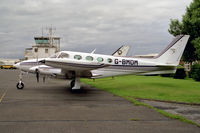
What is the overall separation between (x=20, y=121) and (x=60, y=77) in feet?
28.2

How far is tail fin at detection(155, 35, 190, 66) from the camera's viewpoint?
16719 mm

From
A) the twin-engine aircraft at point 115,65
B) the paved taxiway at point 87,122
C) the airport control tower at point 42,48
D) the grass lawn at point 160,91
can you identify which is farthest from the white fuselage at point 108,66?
the airport control tower at point 42,48

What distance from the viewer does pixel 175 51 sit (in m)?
16.8

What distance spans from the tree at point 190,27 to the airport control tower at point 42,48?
129ft

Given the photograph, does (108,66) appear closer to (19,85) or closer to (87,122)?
(19,85)

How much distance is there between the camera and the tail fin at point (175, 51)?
1672cm

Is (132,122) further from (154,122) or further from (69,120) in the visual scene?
(69,120)

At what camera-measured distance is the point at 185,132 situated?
17.4 feet

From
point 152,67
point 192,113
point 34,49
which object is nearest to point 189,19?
point 152,67

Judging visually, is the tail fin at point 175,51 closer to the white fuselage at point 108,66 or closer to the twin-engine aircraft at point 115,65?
the twin-engine aircraft at point 115,65

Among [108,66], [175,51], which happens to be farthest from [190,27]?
[108,66]

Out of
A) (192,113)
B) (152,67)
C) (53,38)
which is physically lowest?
(192,113)

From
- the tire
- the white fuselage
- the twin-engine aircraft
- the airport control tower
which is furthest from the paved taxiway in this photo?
the airport control tower

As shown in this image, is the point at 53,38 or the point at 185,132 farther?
the point at 53,38
